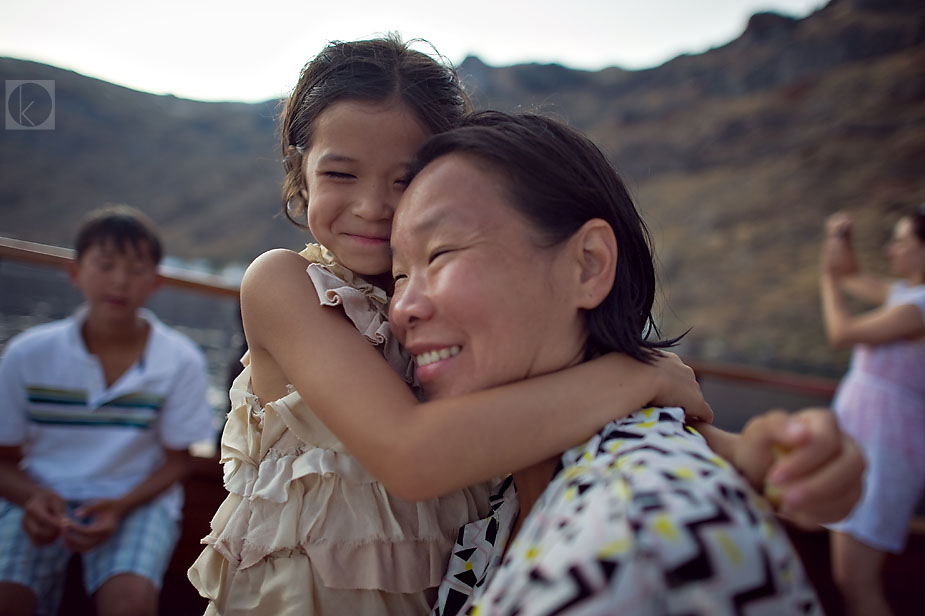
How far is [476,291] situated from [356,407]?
0.82 ft

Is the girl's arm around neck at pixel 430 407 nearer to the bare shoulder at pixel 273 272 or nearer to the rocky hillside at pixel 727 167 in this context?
the bare shoulder at pixel 273 272

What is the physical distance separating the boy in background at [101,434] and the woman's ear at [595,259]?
1.87m

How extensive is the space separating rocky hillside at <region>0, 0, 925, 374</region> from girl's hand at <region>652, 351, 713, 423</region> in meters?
18.8

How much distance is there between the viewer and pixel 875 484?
10.3 feet

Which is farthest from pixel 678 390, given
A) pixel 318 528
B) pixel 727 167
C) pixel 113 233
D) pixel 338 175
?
pixel 727 167

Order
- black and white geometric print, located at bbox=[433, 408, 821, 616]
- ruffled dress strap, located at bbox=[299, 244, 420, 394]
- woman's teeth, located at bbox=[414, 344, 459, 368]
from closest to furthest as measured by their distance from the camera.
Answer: black and white geometric print, located at bbox=[433, 408, 821, 616]
woman's teeth, located at bbox=[414, 344, 459, 368]
ruffled dress strap, located at bbox=[299, 244, 420, 394]

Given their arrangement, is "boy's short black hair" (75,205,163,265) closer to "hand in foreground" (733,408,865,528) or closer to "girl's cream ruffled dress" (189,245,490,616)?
"girl's cream ruffled dress" (189,245,490,616)

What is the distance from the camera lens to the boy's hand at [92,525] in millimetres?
2045

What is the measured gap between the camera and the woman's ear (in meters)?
1.01

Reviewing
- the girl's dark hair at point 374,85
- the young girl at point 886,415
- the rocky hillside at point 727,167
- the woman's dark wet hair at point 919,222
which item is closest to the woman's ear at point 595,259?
the girl's dark hair at point 374,85

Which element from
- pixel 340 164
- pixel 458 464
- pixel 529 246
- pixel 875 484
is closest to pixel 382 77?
pixel 340 164

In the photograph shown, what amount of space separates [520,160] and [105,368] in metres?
2.04

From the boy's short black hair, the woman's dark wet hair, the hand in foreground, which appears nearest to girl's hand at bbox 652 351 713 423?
the hand in foreground

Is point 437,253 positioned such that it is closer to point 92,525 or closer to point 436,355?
point 436,355
